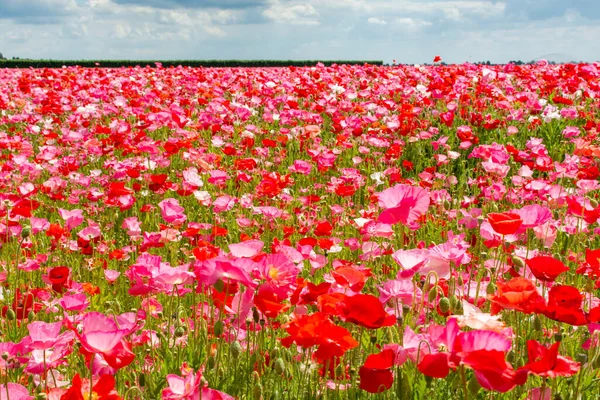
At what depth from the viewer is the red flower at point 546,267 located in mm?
1704

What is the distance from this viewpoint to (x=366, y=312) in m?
1.48

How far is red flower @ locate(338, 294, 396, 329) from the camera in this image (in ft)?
4.81

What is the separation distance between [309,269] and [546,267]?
180cm

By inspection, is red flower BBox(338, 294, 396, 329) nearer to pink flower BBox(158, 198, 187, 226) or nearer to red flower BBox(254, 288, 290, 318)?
red flower BBox(254, 288, 290, 318)

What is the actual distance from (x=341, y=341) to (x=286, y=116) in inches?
217

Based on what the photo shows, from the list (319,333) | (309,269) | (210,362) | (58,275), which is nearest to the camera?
(319,333)

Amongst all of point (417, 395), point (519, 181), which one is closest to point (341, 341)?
point (417, 395)

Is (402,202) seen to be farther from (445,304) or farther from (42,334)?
(42,334)

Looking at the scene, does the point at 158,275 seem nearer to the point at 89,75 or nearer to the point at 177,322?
the point at 177,322

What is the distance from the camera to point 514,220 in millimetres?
1804

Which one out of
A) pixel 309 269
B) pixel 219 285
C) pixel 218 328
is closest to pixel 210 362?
pixel 218 328

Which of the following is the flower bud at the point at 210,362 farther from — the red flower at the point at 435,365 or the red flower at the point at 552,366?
the red flower at the point at 552,366

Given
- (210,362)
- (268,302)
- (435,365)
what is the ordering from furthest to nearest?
(210,362)
(268,302)
(435,365)

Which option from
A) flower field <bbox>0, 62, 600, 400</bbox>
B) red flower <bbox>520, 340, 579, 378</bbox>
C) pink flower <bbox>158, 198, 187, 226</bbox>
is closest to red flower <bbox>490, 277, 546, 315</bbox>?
flower field <bbox>0, 62, 600, 400</bbox>
